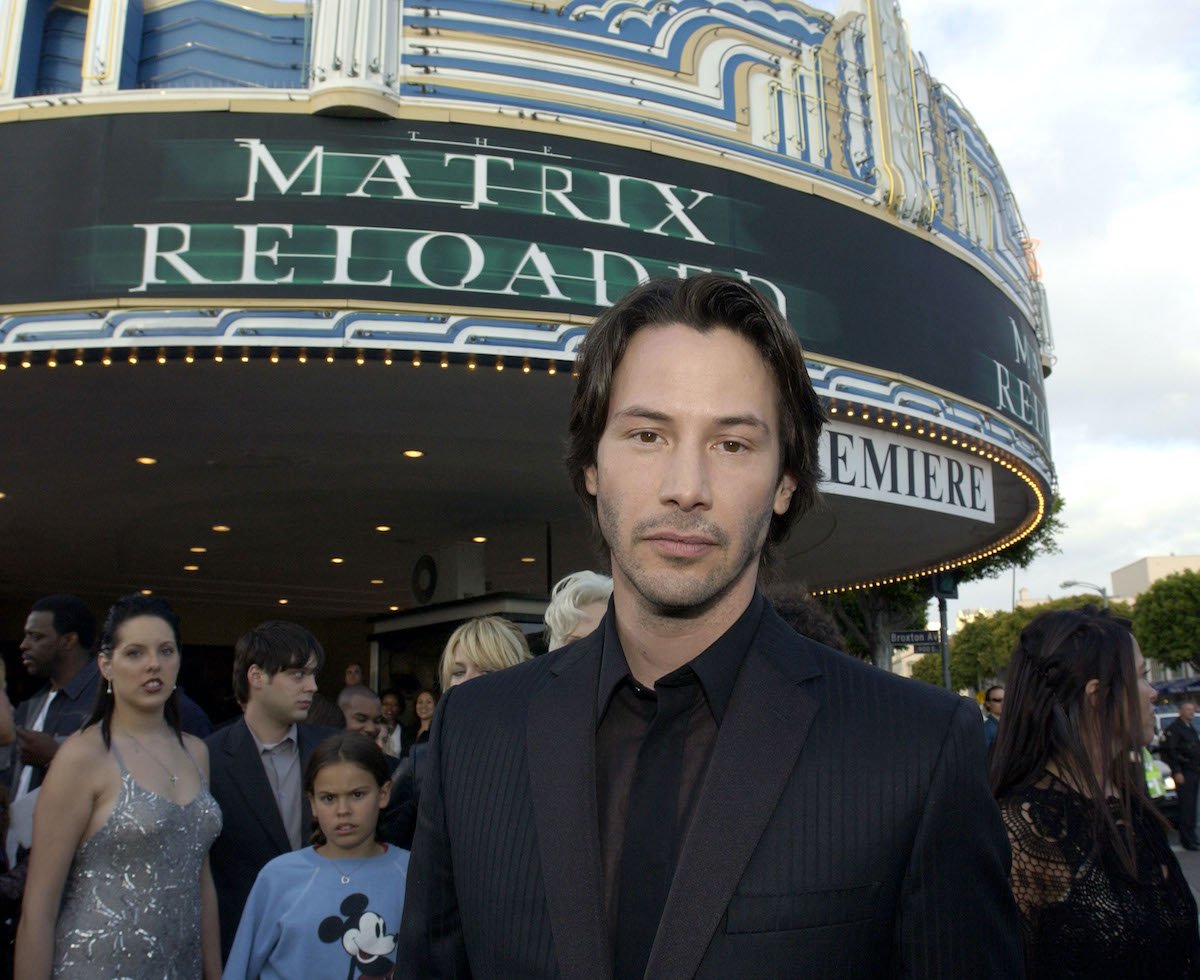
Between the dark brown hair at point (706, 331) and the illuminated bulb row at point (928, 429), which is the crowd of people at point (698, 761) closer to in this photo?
the dark brown hair at point (706, 331)

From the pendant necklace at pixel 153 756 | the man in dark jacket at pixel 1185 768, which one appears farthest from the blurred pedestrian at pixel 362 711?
the man in dark jacket at pixel 1185 768

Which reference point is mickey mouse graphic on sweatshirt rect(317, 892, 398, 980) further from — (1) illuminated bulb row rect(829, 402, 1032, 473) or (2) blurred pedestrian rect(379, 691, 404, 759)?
(1) illuminated bulb row rect(829, 402, 1032, 473)

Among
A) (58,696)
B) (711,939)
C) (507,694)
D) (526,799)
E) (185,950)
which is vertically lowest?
(185,950)

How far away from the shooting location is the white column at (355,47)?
836 cm

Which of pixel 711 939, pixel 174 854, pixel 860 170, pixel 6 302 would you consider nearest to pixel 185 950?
pixel 174 854

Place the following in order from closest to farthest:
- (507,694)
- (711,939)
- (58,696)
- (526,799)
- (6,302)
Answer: (711,939), (526,799), (507,694), (58,696), (6,302)

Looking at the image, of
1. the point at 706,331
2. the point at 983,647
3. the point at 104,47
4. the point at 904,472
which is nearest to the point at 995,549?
the point at 904,472

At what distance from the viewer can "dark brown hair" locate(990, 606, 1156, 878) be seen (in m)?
3.11

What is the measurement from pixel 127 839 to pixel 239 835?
2.36 ft

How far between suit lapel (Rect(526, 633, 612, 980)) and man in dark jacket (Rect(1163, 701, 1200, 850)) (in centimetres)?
1331

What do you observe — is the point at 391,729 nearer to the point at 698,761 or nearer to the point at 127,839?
the point at 127,839

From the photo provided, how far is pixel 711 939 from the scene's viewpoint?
1509 mm

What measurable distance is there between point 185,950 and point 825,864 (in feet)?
9.51

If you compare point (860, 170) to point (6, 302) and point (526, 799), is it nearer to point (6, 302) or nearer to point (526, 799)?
point (6, 302)
